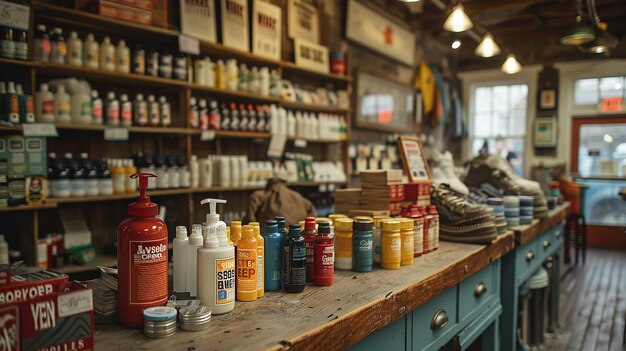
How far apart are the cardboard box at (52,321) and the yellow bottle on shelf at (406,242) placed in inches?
42.8

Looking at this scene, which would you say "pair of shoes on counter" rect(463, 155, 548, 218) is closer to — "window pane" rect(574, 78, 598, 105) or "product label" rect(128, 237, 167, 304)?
"product label" rect(128, 237, 167, 304)

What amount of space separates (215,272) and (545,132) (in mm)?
8709

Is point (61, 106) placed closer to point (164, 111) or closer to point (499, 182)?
point (164, 111)

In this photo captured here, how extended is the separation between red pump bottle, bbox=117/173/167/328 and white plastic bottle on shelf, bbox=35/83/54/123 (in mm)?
2102

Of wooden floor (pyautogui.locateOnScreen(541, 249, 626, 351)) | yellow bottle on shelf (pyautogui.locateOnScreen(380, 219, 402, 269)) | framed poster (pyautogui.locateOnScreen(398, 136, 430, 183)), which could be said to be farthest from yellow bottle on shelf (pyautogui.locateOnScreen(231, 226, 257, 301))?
wooden floor (pyautogui.locateOnScreen(541, 249, 626, 351))

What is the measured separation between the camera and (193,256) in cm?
119

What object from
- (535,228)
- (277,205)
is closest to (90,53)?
(277,205)

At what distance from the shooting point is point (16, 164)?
263cm

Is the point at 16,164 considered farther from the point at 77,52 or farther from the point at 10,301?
the point at 10,301

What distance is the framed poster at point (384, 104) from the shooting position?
19.2 ft

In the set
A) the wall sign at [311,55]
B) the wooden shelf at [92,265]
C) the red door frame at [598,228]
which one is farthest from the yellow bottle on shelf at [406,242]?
the red door frame at [598,228]

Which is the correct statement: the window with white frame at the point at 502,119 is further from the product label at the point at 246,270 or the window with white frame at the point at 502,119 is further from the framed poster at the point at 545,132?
the product label at the point at 246,270

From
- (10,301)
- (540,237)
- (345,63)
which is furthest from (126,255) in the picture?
(345,63)

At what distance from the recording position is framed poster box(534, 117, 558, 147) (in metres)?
8.50
